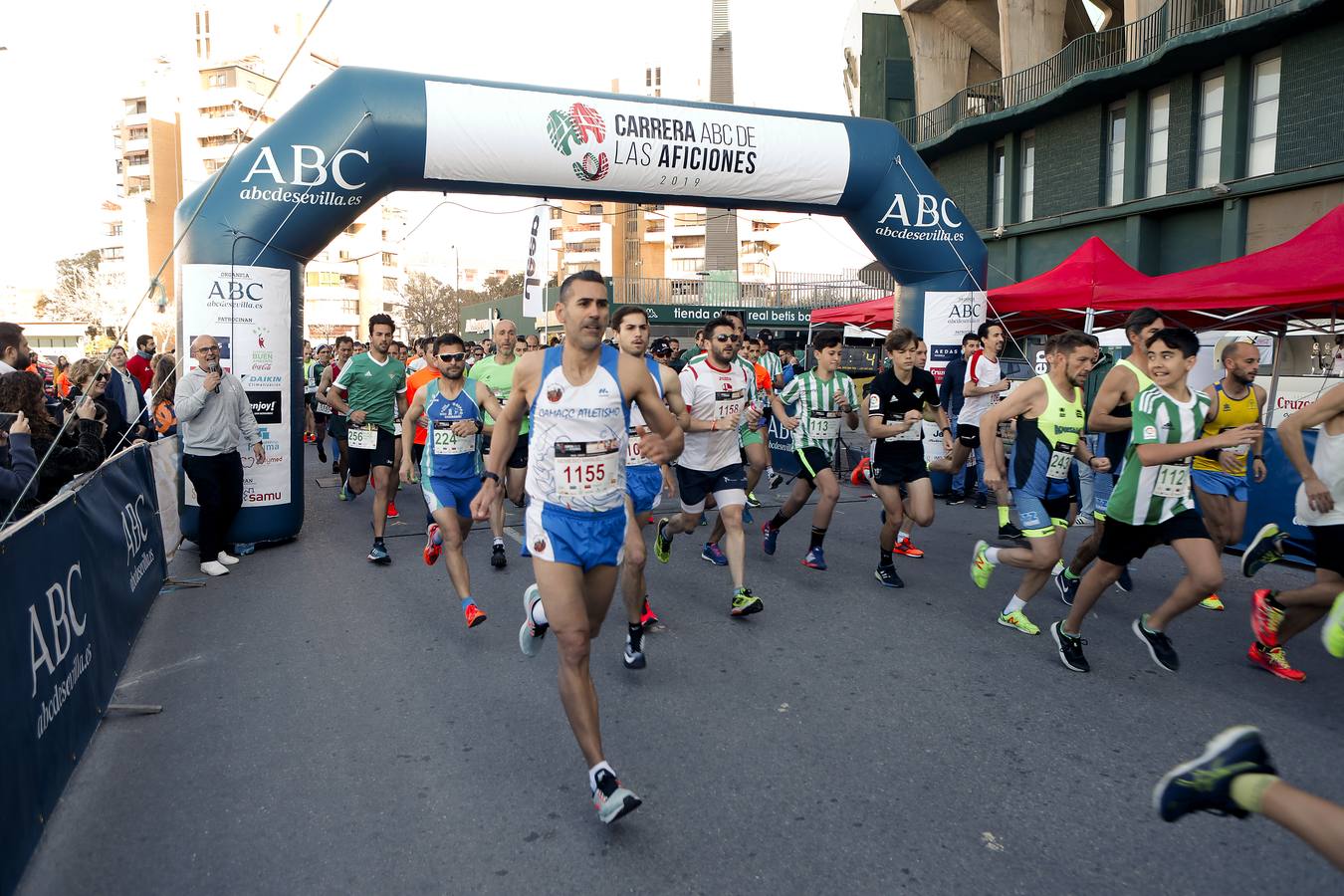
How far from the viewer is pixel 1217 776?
2162 mm

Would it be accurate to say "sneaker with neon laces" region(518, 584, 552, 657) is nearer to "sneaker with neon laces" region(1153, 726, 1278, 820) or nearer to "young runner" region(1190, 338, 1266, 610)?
"sneaker with neon laces" region(1153, 726, 1278, 820)

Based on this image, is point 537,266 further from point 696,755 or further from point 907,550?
point 696,755

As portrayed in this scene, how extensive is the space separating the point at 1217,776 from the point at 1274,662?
3312mm

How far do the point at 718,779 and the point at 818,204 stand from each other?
7886mm

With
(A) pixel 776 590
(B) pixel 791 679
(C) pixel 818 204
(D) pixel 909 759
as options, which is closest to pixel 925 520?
(A) pixel 776 590

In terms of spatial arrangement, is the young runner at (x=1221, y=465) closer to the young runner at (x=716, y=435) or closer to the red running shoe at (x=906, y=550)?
the red running shoe at (x=906, y=550)

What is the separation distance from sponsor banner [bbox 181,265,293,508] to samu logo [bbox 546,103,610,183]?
294cm

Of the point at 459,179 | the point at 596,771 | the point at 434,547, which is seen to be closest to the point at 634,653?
the point at 596,771

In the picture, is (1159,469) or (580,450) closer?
(580,450)

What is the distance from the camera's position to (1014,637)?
5.50m

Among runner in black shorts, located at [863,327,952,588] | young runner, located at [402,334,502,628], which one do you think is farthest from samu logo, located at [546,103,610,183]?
runner in black shorts, located at [863,327,952,588]

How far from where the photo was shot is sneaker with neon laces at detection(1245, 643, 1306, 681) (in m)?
4.76

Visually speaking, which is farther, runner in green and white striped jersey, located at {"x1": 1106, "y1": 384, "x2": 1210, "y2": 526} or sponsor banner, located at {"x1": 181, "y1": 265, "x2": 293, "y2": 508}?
sponsor banner, located at {"x1": 181, "y1": 265, "x2": 293, "y2": 508}

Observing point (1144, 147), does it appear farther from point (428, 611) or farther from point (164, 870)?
point (164, 870)
